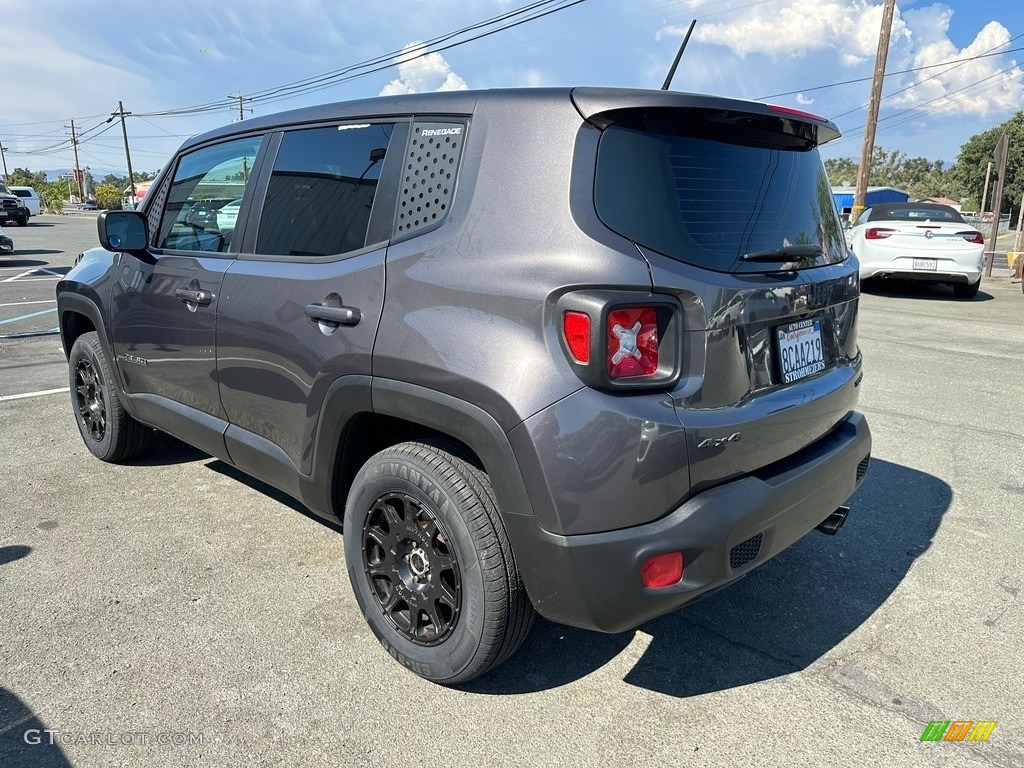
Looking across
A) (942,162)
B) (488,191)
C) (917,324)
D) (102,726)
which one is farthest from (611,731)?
(942,162)

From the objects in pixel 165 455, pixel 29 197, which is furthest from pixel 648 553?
pixel 29 197

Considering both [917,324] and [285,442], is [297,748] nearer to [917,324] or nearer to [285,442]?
[285,442]

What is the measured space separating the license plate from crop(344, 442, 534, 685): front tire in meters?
1.00

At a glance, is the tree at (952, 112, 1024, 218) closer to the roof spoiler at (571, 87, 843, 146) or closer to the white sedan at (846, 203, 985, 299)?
the white sedan at (846, 203, 985, 299)

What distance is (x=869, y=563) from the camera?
3.20 metres

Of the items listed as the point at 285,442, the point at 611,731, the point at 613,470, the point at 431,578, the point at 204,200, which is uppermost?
the point at 204,200

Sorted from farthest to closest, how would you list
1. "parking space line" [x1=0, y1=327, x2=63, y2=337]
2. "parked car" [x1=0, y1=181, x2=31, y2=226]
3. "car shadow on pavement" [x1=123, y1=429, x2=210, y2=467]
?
"parked car" [x1=0, y1=181, x2=31, y2=226]
"parking space line" [x1=0, y1=327, x2=63, y2=337]
"car shadow on pavement" [x1=123, y1=429, x2=210, y2=467]

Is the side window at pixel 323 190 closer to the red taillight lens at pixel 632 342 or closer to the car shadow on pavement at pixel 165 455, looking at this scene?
the red taillight lens at pixel 632 342

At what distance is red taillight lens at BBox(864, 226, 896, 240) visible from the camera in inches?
423

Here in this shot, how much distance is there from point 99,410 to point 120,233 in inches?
49.3

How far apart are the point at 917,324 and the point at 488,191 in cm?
868

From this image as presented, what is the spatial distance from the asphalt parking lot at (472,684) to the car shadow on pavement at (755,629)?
10 millimetres

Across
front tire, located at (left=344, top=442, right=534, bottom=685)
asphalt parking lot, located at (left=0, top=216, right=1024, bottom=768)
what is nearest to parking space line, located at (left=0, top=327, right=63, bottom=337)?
asphalt parking lot, located at (left=0, top=216, right=1024, bottom=768)

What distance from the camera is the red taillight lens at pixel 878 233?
10.7m
